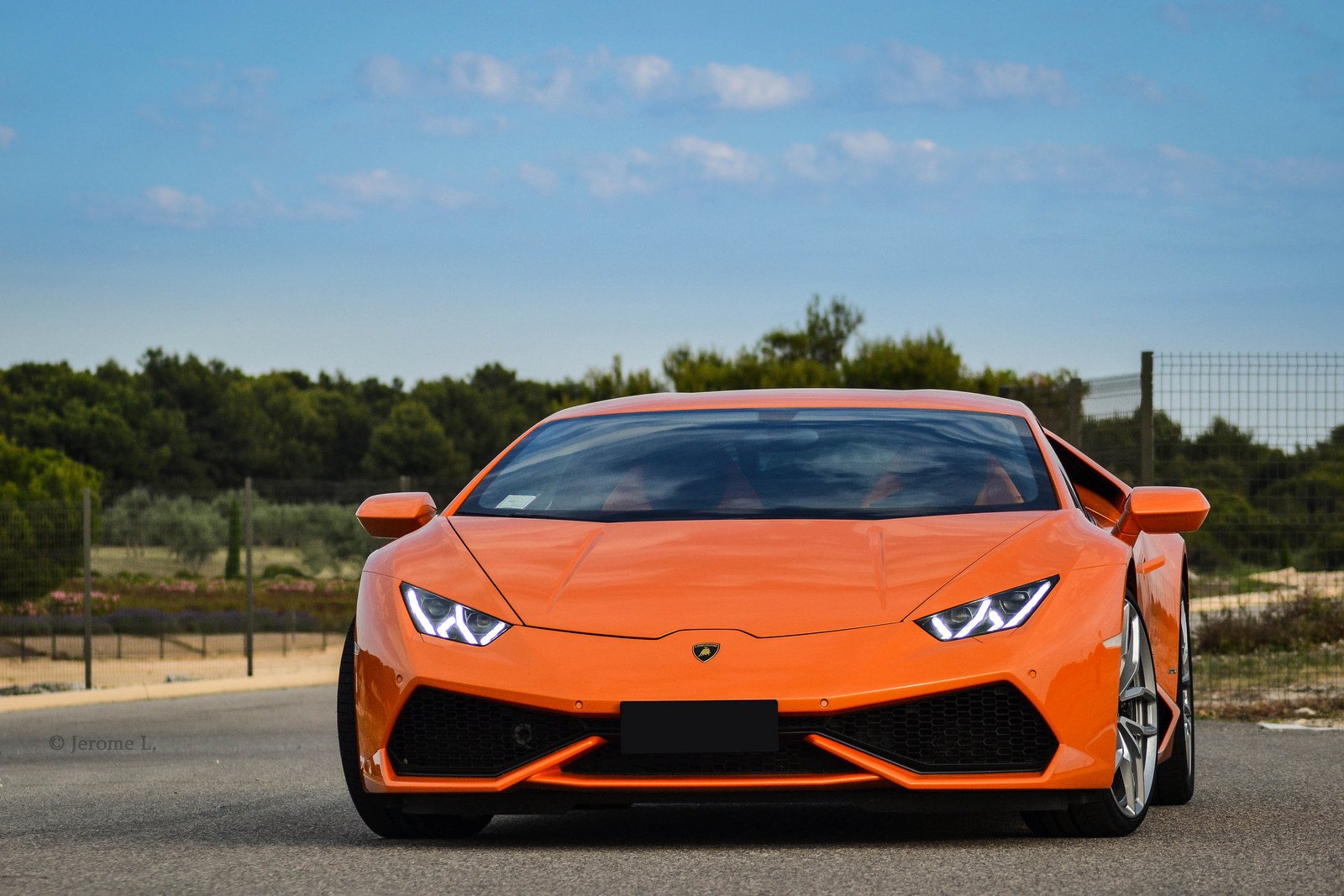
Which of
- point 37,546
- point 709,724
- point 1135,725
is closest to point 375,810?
point 709,724

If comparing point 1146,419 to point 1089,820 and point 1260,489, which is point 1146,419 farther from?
point 1089,820

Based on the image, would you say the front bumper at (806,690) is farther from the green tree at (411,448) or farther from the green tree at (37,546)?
the green tree at (411,448)

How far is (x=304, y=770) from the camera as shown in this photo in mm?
8180

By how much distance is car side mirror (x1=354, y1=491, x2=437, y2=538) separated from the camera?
204 inches

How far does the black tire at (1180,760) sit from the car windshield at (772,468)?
1.12 metres

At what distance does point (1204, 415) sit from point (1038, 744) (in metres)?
7.93

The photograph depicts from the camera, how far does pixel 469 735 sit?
4.35 meters

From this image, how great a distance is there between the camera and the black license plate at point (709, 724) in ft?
13.5

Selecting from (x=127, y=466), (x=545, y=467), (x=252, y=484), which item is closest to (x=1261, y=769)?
(x=545, y=467)

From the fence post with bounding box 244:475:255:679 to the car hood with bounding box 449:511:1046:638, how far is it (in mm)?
16916

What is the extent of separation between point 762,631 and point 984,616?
1.84 ft

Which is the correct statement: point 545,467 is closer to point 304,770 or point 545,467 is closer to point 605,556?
point 605,556

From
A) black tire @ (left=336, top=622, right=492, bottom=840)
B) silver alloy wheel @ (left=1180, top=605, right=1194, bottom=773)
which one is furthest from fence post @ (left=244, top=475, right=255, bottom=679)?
black tire @ (left=336, top=622, right=492, bottom=840)

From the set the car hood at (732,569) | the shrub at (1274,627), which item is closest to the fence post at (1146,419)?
the shrub at (1274,627)
